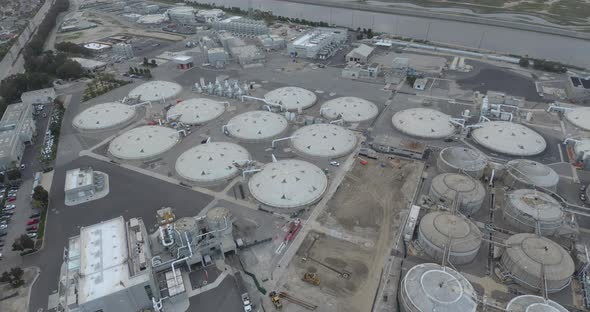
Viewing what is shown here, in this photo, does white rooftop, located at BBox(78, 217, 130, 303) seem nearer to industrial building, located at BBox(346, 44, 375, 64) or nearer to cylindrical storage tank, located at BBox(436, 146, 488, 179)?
cylindrical storage tank, located at BBox(436, 146, 488, 179)

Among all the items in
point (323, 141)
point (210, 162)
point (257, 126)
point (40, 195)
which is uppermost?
point (257, 126)

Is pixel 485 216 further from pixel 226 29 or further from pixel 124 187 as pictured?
pixel 226 29

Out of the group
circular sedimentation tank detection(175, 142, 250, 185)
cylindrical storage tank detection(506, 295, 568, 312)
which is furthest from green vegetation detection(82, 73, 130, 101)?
cylindrical storage tank detection(506, 295, 568, 312)

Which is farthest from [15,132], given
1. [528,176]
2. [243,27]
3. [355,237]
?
[528,176]

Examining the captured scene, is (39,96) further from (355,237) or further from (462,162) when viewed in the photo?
(462,162)

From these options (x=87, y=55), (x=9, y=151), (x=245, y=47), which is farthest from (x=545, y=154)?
(x=87, y=55)

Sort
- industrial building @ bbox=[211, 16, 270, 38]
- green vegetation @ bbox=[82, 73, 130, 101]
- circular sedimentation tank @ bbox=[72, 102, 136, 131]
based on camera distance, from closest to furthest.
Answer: circular sedimentation tank @ bbox=[72, 102, 136, 131] → green vegetation @ bbox=[82, 73, 130, 101] → industrial building @ bbox=[211, 16, 270, 38]
